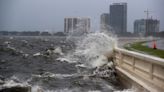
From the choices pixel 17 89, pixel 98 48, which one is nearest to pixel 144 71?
pixel 17 89

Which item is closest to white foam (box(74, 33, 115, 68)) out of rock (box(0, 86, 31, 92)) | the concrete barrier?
the concrete barrier

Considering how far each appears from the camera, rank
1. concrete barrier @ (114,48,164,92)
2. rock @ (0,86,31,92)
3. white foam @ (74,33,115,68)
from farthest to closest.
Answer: white foam @ (74,33,115,68)
rock @ (0,86,31,92)
concrete barrier @ (114,48,164,92)

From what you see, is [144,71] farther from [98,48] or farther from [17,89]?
[98,48]

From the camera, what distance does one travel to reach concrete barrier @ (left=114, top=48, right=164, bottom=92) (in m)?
9.08

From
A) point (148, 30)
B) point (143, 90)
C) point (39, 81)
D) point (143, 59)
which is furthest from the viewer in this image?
point (148, 30)

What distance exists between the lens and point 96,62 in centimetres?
2116

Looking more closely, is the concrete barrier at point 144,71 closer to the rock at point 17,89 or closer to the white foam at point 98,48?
the rock at point 17,89

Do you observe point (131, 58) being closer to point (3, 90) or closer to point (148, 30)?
point (3, 90)

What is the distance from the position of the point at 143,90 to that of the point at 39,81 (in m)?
5.81

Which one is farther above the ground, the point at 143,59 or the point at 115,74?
the point at 143,59

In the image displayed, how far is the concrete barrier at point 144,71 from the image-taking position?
9078 mm

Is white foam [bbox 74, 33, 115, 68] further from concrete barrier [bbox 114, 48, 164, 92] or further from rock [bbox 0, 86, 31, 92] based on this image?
rock [bbox 0, 86, 31, 92]

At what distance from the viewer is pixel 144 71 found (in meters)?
10.8

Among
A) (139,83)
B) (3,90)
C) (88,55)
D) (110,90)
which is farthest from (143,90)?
(88,55)
